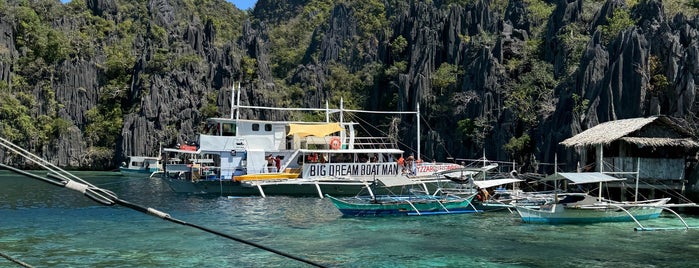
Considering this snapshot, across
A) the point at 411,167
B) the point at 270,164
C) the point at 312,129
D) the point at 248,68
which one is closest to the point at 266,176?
the point at 270,164

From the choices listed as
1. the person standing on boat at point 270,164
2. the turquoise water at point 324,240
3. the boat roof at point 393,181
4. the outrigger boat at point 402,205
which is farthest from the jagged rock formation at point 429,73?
the person standing on boat at point 270,164

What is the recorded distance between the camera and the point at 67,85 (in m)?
100

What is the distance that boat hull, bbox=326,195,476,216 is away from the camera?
29.2 metres

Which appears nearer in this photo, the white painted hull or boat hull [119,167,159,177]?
the white painted hull

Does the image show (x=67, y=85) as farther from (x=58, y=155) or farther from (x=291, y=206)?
(x=291, y=206)

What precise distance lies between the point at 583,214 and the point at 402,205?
25.2 ft

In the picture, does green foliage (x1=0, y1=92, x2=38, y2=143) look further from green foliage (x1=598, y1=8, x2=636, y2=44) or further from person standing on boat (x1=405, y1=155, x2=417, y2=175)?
green foliage (x1=598, y1=8, x2=636, y2=44)

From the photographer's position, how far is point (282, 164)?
43.9 meters

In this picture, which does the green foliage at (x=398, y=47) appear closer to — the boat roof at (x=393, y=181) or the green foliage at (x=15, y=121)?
the green foliage at (x=15, y=121)

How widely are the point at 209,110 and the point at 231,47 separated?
15.6m

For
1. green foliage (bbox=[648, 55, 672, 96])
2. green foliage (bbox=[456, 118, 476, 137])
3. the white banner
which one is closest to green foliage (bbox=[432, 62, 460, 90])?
green foliage (bbox=[456, 118, 476, 137])

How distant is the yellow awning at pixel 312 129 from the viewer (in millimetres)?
43969

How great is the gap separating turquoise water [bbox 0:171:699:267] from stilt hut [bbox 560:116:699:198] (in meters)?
3.34

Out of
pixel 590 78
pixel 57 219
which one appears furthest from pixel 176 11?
pixel 57 219
